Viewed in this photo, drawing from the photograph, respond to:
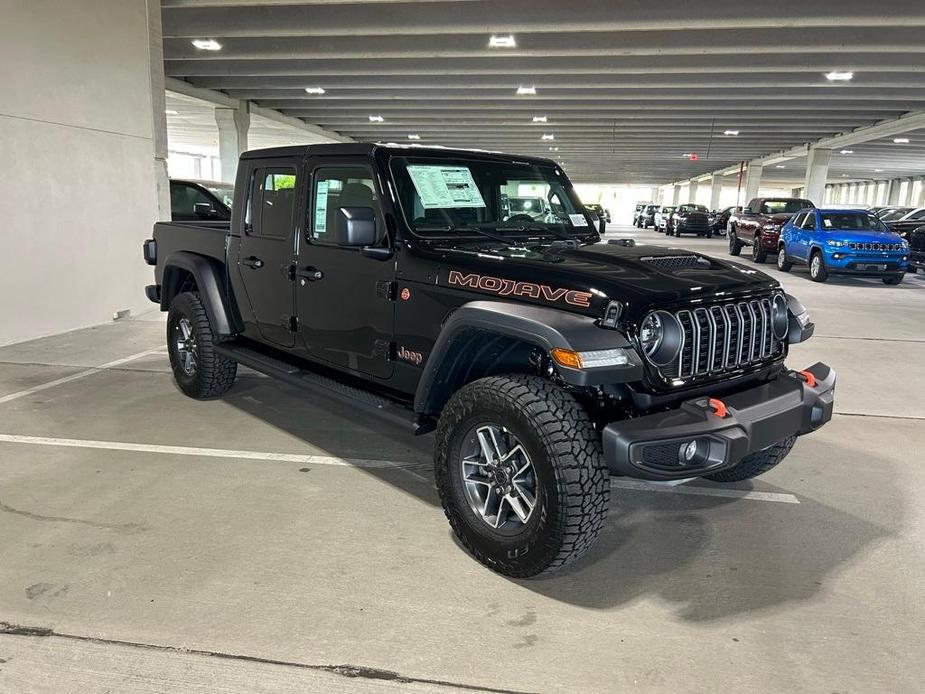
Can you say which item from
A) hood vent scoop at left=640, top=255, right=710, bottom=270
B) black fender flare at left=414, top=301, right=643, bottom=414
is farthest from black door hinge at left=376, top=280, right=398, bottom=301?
hood vent scoop at left=640, top=255, right=710, bottom=270

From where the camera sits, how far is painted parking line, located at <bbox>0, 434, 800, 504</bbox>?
13.3ft

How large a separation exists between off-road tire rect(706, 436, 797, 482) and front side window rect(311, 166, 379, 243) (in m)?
2.38

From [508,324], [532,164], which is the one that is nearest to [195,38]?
[532,164]

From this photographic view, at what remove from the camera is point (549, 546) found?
2865 millimetres

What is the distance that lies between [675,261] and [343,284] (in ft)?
5.73

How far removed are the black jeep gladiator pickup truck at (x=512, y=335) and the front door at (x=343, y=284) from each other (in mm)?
11

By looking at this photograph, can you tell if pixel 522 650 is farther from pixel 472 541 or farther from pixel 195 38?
pixel 195 38

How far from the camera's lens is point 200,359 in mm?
5199

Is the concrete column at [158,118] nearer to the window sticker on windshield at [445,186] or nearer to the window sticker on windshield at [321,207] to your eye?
the window sticker on windshield at [321,207]

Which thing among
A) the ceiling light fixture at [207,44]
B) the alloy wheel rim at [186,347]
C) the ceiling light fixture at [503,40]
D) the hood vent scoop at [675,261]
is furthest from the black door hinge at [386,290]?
the ceiling light fixture at [207,44]

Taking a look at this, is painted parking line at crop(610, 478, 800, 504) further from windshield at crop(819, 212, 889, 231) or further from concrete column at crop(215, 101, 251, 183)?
concrete column at crop(215, 101, 251, 183)

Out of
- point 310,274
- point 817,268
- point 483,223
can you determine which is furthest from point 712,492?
point 817,268

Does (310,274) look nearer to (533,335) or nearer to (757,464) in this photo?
(533,335)

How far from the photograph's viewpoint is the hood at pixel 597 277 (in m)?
2.96
